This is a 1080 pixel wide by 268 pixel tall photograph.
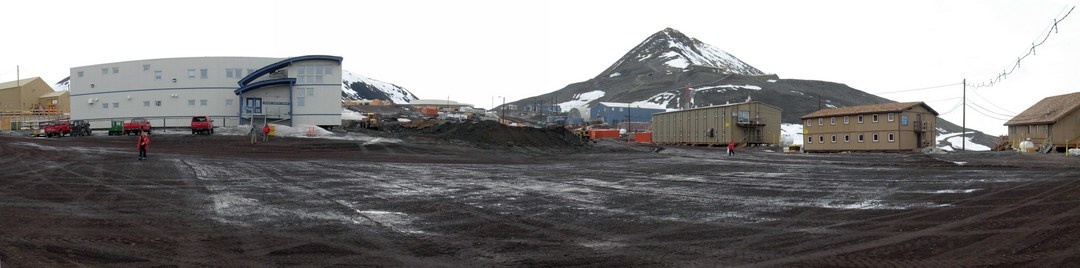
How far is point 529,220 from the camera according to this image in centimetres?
1110

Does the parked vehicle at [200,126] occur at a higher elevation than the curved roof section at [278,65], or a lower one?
lower

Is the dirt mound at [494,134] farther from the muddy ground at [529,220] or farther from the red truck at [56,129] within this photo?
the muddy ground at [529,220]

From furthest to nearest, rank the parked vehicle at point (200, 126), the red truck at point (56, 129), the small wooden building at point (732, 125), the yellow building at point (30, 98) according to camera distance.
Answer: the yellow building at point (30, 98) → the small wooden building at point (732, 125) → the red truck at point (56, 129) → the parked vehicle at point (200, 126)

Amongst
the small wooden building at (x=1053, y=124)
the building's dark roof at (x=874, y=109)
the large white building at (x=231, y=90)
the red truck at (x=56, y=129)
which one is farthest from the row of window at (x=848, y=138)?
the red truck at (x=56, y=129)

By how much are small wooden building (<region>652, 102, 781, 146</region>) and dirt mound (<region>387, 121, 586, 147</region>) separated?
16666 mm

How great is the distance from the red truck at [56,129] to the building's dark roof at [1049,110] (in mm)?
69587

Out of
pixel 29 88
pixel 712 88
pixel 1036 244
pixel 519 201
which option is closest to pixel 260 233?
pixel 519 201

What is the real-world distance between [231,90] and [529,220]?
5232cm

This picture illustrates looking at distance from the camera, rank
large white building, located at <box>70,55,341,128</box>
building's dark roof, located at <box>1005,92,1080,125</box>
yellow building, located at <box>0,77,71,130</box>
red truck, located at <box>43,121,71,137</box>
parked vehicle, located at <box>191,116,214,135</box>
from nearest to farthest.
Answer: building's dark roof, located at <box>1005,92,1080,125</box> → parked vehicle, located at <box>191,116,214,135</box> → red truck, located at <box>43,121,71,137</box> → large white building, located at <box>70,55,341,128</box> → yellow building, located at <box>0,77,71,130</box>

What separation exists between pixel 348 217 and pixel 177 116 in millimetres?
52158

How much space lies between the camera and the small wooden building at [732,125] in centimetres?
6366

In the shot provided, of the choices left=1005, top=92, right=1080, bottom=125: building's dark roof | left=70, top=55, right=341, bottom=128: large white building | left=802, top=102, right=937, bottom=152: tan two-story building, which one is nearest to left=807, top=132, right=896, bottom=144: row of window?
left=802, top=102, right=937, bottom=152: tan two-story building

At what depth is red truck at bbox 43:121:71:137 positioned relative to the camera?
48344 mm

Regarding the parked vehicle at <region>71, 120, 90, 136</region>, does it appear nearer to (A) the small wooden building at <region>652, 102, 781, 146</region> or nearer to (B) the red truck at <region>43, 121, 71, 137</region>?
(B) the red truck at <region>43, 121, 71, 137</region>
